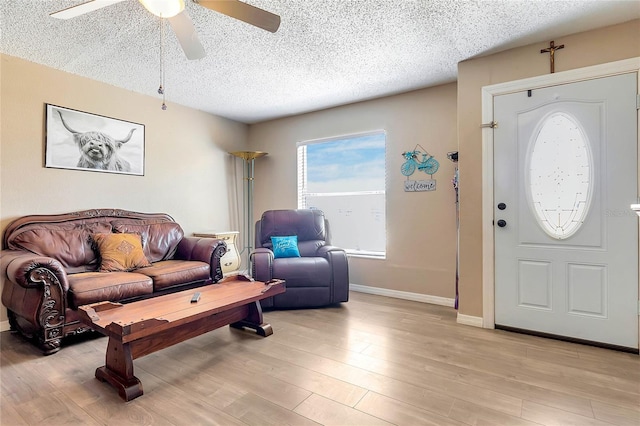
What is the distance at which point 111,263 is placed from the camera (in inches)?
117

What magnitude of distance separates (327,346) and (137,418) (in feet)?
4.29

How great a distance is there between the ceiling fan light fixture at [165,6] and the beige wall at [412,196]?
2.77 metres

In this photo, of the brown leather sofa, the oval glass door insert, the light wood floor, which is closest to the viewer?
the light wood floor

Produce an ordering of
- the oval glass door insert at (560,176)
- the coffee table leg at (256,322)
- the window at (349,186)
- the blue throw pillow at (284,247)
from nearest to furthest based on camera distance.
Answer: the oval glass door insert at (560,176), the coffee table leg at (256,322), the blue throw pillow at (284,247), the window at (349,186)

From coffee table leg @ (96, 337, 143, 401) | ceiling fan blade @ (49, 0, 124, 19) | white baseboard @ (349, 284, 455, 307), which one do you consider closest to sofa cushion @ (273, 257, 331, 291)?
white baseboard @ (349, 284, 455, 307)

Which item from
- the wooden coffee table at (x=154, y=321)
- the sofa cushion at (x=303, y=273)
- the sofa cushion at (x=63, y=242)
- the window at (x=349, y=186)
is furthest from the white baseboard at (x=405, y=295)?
the sofa cushion at (x=63, y=242)

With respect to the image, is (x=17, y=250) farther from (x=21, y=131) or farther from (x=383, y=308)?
(x=383, y=308)

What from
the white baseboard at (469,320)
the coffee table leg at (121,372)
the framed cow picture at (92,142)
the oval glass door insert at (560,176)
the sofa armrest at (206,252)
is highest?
the framed cow picture at (92,142)

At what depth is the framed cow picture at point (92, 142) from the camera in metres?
3.12

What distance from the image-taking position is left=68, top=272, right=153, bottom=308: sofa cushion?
7.96 feet

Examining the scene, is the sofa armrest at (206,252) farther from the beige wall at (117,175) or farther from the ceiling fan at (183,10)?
Result: the ceiling fan at (183,10)

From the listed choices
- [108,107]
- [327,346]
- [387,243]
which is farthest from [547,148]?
[108,107]

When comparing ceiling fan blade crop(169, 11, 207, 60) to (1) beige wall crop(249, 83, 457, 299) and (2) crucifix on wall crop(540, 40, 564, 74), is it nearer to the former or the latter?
(1) beige wall crop(249, 83, 457, 299)

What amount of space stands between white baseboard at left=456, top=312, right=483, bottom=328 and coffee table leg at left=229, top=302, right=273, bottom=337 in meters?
1.80
